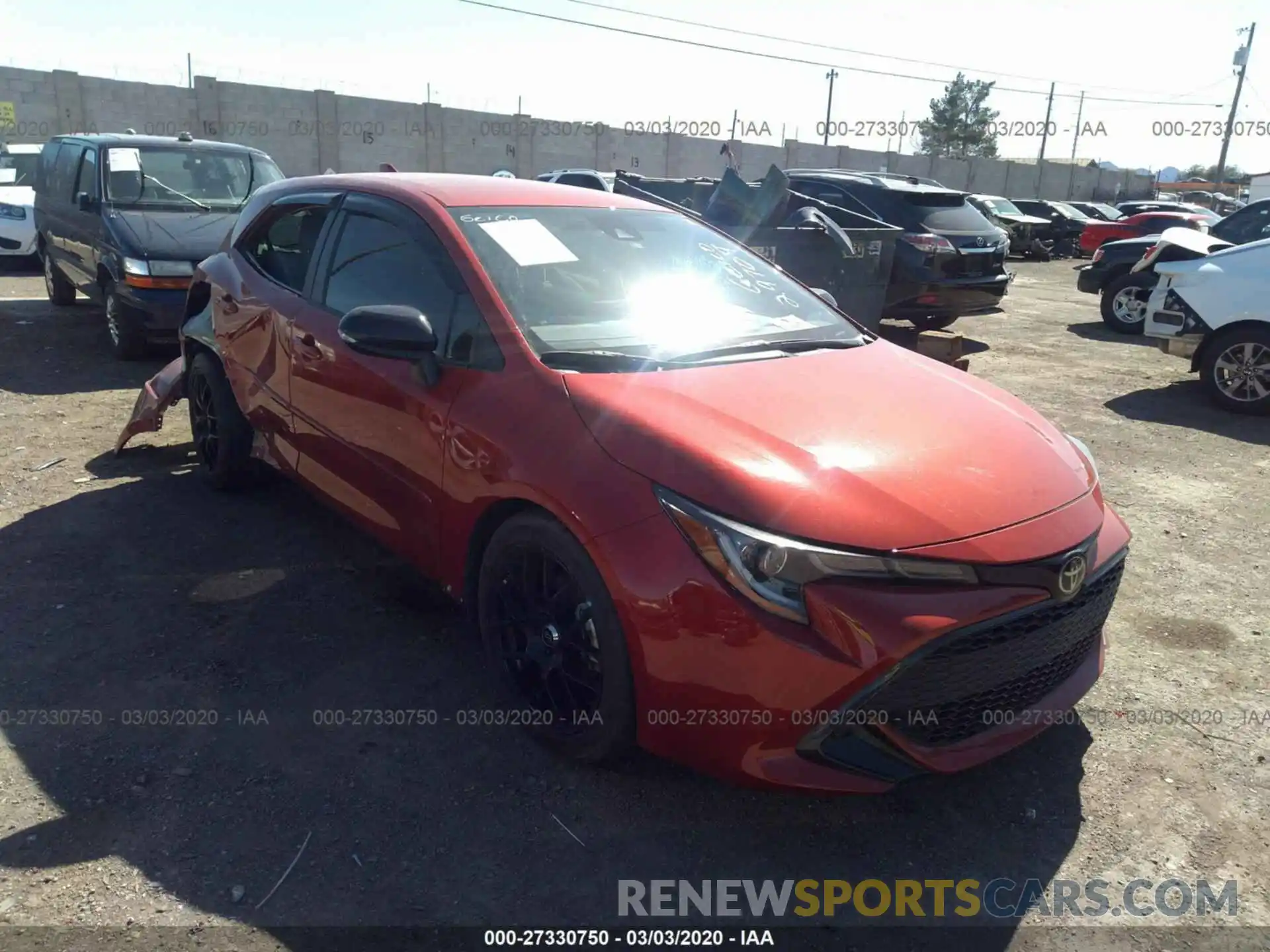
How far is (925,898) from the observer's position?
8.16ft

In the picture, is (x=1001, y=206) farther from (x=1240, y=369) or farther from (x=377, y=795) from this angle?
(x=377, y=795)

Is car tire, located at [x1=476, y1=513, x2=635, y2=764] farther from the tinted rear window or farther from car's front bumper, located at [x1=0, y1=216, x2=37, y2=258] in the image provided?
car's front bumper, located at [x1=0, y1=216, x2=37, y2=258]

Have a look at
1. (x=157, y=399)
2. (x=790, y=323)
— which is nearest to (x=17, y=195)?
(x=157, y=399)

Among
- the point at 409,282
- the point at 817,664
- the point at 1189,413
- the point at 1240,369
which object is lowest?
the point at 1189,413

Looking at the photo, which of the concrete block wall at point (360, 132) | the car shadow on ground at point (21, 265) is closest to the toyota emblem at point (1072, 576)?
the car shadow on ground at point (21, 265)

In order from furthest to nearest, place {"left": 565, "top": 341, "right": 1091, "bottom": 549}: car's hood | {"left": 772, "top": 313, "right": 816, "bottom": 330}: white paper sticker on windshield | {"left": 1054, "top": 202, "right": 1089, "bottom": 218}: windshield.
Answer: {"left": 1054, "top": 202, "right": 1089, "bottom": 218}: windshield, {"left": 772, "top": 313, "right": 816, "bottom": 330}: white paper sticker on windshield, {"left": 565, "top": 341, "right": 1091, "bottom": 549}: car's hood

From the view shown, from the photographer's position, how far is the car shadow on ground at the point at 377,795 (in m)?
2.46

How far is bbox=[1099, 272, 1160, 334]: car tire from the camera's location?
12.0 metres

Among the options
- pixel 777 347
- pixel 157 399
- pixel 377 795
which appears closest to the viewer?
pixel 377 795

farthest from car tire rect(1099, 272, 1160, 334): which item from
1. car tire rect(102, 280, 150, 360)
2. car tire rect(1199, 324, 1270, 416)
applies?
car tire rect(102, 280, 150, 360)

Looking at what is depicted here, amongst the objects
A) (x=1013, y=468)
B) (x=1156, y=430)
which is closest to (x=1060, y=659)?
(x=1013, y=468)

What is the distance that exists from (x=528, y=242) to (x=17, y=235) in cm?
1262

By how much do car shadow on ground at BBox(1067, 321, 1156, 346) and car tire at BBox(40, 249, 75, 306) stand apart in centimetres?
1179

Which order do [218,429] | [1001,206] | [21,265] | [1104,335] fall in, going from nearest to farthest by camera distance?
[218,429], [1104,335], [21,265], [1001,206]
